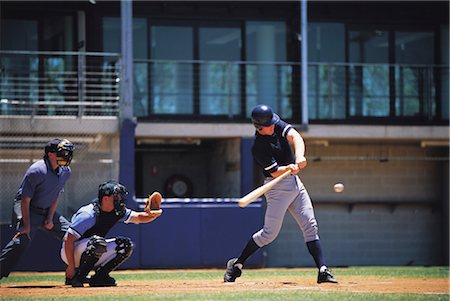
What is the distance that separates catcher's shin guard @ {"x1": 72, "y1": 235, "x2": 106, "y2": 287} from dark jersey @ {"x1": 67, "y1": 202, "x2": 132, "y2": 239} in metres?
0.16

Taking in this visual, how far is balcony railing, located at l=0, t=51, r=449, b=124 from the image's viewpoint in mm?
19950

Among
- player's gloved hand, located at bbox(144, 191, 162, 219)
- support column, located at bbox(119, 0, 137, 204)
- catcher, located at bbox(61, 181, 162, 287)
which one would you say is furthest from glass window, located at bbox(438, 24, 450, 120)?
catcher, located at bbox(61, 181, 162, 287)

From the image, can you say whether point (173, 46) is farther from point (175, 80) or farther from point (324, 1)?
point (324, 1)

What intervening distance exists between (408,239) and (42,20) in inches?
374

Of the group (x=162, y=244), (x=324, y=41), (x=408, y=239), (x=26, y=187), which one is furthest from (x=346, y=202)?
(x=26, y=187)

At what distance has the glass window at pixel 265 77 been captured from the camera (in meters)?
21.6

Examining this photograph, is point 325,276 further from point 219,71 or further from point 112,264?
point 219,71

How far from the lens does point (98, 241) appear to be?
10.8 m

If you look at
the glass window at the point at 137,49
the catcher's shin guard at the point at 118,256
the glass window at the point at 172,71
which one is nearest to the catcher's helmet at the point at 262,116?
the catcher's shin guard at the point at 118,256

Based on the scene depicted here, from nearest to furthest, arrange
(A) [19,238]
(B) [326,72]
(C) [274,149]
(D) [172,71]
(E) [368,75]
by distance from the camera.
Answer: (C) [274,149] < (A) [19,238] < (D) [172,71] < (B) [326,72] < (E) [368,75]

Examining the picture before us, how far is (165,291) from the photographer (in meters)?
9.93

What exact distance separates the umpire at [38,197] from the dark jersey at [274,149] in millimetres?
2348

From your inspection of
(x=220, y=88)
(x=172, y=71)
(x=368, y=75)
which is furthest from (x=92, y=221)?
(x=368, y=75)

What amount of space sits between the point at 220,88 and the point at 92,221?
10.7 metres
